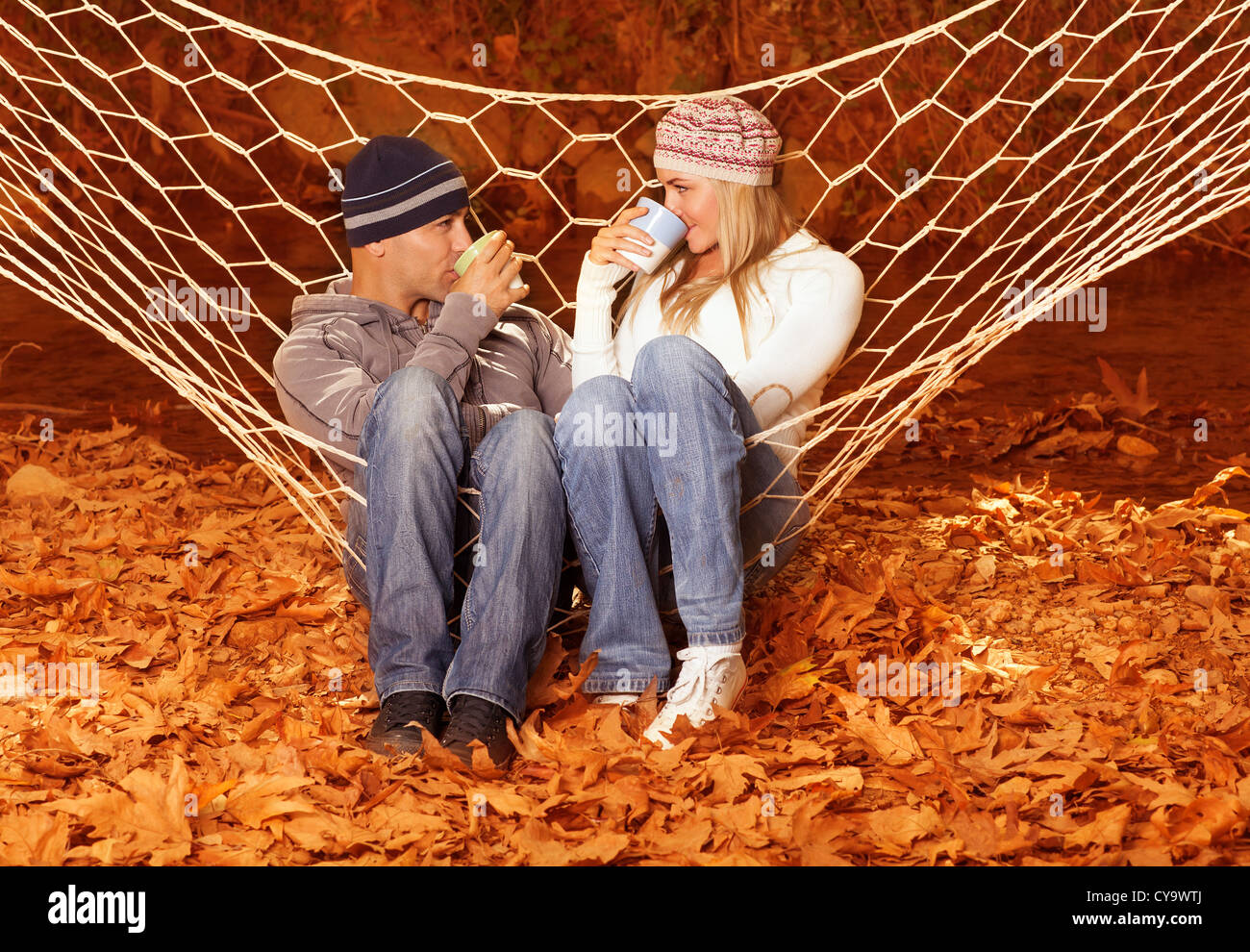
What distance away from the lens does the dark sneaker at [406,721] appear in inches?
61.8

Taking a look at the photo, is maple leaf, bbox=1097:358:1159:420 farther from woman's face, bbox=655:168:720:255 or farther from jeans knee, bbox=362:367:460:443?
jeans knee, bbox=362:367:460:443

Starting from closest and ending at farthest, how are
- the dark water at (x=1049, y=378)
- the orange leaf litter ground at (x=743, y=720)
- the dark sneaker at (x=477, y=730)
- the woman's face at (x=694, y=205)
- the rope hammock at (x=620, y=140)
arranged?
the orange leaf litter ground at (x=743, y=720)
the dark sneaker at (x=477, y=730)
the woman's face at (x=694, y=205)
the dark water at (x=1049, y=378)
the rope hammock at (x=620, y=140)

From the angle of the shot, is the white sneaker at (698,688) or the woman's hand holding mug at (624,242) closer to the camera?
the white sneaker at (698,688)

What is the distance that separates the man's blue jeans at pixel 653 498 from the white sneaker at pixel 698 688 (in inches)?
0.6

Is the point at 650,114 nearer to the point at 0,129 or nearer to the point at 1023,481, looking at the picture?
the point at 1023,481

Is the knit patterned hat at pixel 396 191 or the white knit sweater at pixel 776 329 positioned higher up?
the knit patterned hat at pixel 396 191

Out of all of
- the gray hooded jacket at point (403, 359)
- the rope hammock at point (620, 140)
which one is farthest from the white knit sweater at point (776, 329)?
the rope hammock at point (620, 140)

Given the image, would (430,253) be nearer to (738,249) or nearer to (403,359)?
(403,359)

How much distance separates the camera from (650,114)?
6.30 m

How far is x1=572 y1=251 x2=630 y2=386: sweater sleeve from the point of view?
1.80 metres

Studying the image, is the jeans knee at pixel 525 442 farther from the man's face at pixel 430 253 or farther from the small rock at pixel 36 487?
the small rock at pixel 36 487

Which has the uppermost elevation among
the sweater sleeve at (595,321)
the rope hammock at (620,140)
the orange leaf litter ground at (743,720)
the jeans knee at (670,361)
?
the rope hammock at (620,140)

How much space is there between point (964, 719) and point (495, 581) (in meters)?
0.64
